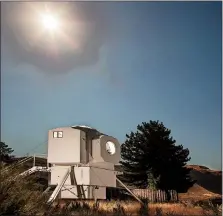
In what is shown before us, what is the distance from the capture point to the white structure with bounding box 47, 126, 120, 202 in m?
8.62

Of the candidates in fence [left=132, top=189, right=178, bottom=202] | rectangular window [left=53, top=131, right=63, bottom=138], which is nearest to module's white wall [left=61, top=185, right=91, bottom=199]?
rectangular window [left=53, top=131, right=63, bottom=138]

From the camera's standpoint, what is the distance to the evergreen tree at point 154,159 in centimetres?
1402

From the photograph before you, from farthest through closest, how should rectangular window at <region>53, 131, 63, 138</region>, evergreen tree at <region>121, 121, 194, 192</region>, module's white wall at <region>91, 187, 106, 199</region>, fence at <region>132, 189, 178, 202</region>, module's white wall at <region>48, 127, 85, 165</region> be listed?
1. evergreen tree at <region>121, 121, 194, 192</region>
2. fence at <region>132, 189, 178, 202</region>
3. module's white wall at <region>91, 187, 106, 199</region>
4. rectangular window at <region>53, 131, 63, 138</region>
5. module's white wall at <region>48, 127, 85, 165</region>

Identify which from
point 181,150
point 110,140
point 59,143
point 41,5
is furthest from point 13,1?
point 181,150

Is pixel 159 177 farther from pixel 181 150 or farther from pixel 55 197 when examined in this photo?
pixel 55 197

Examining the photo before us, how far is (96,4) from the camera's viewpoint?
6059 millimetres

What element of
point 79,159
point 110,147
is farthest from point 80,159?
point 110,147

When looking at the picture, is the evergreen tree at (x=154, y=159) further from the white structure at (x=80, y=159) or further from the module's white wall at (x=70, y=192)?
the module's white wall at (x=70, y=192)

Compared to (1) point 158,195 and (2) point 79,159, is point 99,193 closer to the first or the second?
(2) point 79,159

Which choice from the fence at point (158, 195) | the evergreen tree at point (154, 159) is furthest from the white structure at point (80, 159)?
the evergreen tree at point (154, 159)

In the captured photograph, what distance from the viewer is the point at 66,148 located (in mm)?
8711

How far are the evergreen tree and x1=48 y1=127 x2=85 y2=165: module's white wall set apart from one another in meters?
5.96

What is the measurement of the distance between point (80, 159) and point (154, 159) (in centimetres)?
633

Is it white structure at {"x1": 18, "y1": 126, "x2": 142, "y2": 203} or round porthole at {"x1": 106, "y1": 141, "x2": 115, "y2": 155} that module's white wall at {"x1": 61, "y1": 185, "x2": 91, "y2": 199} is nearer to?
white structure at {"x1": 18, "y1": 126, "x2": 142, "y2": 203}
